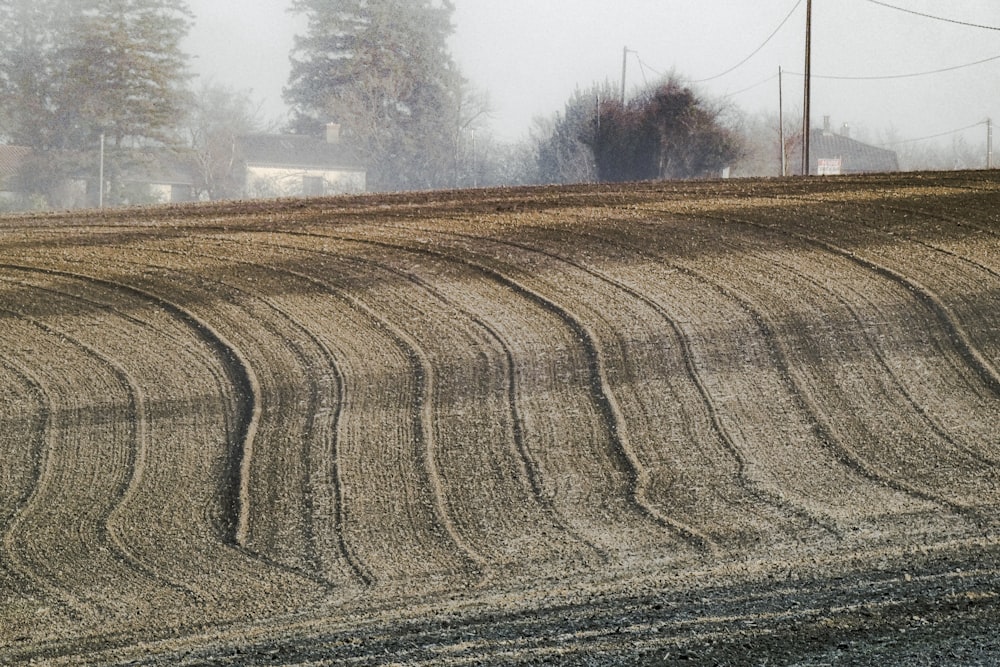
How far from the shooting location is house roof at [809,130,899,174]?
57.7 metres

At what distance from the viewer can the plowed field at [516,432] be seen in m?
5.11

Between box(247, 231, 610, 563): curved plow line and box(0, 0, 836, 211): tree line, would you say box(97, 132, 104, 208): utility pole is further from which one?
box(247, 231, 610, 563): curved plow line

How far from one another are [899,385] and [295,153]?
1665 inches

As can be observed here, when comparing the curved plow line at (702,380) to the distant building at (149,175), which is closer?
the curved plow line at (702,380)

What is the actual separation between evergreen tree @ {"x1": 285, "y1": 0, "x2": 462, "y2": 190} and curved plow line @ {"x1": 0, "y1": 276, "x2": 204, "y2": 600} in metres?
36.6

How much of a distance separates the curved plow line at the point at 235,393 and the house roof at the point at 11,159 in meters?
29.7

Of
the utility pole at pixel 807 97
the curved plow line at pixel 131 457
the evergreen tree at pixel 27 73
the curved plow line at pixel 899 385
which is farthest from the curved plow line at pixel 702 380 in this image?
the evergreen tree at pixel 27 73

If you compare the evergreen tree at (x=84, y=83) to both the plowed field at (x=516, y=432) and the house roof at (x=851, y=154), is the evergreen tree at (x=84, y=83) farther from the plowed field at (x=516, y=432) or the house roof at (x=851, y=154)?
the house roof at (x=851, y=154)

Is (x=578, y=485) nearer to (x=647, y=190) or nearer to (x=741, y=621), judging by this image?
(x=741, y=621)

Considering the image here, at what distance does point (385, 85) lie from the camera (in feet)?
159

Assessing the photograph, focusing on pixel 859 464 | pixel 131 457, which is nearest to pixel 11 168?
pixel 131 457

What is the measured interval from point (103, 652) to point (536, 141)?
135 feet

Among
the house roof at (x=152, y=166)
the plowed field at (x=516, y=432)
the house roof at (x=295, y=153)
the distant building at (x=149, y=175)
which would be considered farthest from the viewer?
Result: the house roof at (x=295, y=153)

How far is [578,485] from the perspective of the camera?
284 inches
